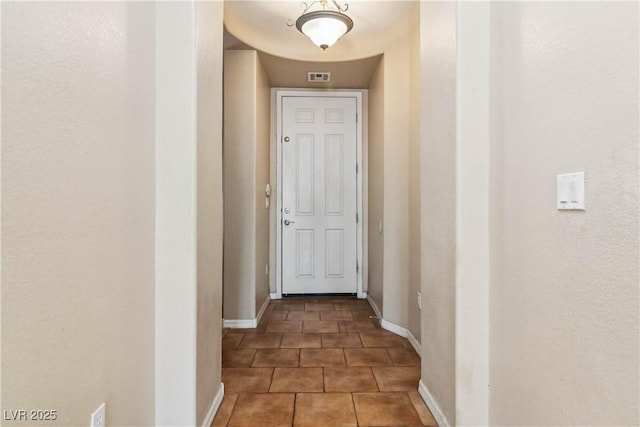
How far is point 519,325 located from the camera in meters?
1.26

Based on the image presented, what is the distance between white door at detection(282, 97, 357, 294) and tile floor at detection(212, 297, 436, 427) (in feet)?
2.87

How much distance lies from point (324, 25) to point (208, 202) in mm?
1557

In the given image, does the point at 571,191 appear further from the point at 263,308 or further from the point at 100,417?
the point at 263,308

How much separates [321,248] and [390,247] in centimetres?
133

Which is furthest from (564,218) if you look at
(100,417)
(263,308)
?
(263,308)

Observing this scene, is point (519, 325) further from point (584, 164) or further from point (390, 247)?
point (390, 247)

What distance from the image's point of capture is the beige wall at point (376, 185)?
3.21 meters

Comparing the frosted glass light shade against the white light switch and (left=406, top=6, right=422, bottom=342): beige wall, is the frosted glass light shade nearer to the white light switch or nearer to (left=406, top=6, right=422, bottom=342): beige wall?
(left=406, top=6, right=422, bottom=342): beige wall

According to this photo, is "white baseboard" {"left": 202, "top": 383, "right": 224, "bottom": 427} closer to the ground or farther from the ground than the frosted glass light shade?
closer to the ground

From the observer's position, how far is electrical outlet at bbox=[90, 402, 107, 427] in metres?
1.03

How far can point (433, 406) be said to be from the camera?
1.73 meters

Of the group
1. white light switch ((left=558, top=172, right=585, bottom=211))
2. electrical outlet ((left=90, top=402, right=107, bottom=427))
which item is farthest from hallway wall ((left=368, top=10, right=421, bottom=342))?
electrical outlet ((left=90, top=402, right=107, bottom=427))

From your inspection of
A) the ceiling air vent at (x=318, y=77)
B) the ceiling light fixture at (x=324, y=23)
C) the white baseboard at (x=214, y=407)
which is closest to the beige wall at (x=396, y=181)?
the ceiling light fixture at (x=324, y=23)

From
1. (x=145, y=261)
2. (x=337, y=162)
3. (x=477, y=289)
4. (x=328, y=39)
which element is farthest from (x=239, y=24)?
(x=477, y=289)
